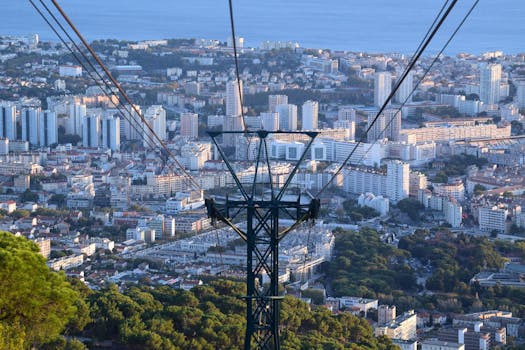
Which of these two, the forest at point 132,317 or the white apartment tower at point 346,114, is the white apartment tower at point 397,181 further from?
the forest at point 132,317

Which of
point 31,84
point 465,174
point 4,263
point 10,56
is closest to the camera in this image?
point 4,263

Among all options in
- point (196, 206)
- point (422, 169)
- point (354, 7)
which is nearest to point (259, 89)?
point (422, 169)

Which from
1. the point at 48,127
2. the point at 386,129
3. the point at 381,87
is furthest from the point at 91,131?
the point at 381,87

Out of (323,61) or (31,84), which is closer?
(31,84)

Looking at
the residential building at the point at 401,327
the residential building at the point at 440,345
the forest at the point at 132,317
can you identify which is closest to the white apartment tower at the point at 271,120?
the residential building at the point at 401,327

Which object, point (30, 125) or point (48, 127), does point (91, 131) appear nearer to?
point (48, 127)

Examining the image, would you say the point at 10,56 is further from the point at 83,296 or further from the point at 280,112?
the point at 83,296

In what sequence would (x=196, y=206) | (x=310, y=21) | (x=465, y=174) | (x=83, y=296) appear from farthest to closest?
(x=310, y=21), (x=465, y=174), (x=196, y=206), (x=83, y=296)
